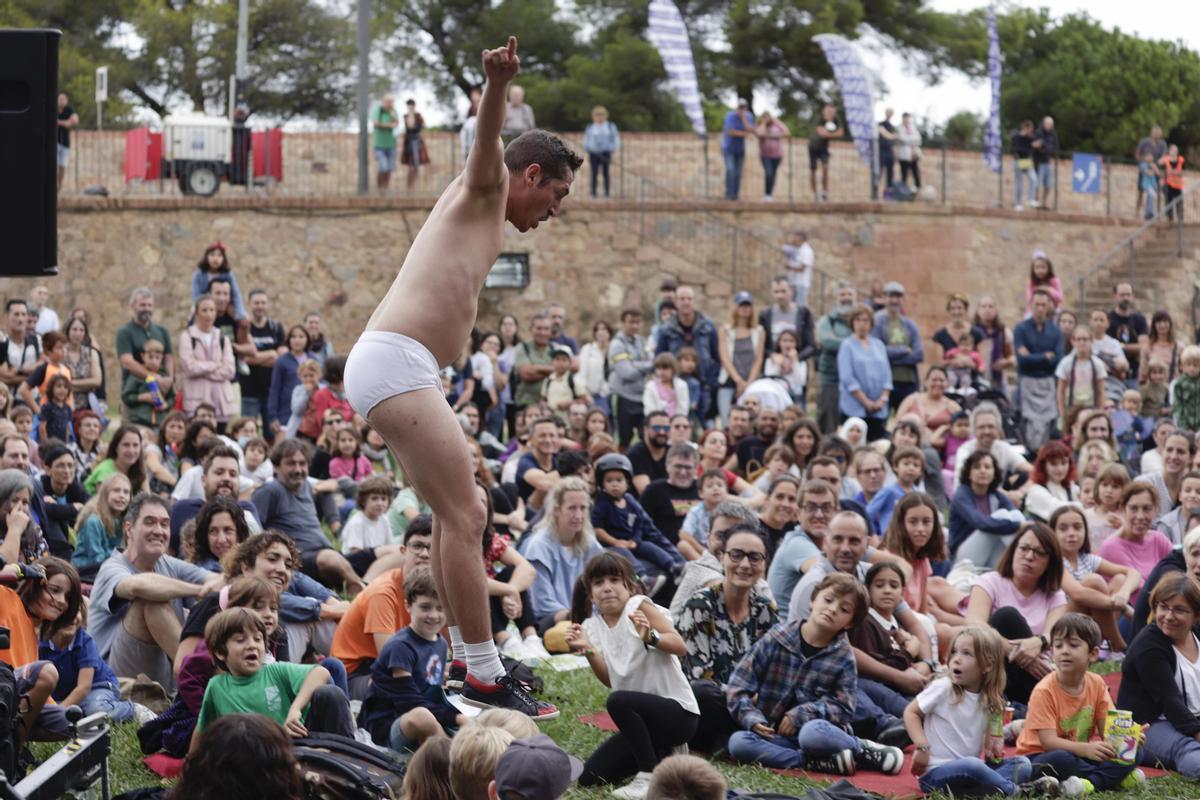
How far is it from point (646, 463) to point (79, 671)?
5715mm

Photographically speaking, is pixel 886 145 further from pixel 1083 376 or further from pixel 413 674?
pixel 413 674

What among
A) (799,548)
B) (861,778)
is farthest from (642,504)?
(861,778)

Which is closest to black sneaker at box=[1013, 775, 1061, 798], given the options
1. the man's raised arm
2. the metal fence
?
the man's raised arm

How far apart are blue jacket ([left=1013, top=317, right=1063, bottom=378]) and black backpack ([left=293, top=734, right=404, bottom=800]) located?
10.4 m

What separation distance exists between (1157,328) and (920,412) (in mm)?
3152

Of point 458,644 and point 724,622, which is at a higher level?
point 458,644

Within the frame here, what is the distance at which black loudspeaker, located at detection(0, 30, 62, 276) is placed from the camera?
4.72 m

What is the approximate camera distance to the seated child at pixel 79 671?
678 centimetres

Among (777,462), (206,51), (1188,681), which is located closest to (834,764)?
(1188,681)

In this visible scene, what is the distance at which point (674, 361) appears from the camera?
14477 mm

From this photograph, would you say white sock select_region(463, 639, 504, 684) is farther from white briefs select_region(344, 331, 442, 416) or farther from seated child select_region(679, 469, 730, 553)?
seated child select_region(679, 469, 730, 553)

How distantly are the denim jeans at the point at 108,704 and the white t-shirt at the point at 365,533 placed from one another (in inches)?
109

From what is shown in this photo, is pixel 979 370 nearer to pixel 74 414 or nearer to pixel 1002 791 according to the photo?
pixel 74 414

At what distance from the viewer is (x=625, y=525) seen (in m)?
10.1
